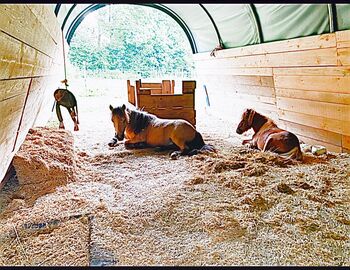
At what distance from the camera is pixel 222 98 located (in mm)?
5566

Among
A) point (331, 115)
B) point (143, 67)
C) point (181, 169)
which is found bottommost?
point (181, 169)

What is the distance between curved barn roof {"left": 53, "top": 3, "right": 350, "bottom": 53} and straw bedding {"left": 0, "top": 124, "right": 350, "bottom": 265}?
4.37ft

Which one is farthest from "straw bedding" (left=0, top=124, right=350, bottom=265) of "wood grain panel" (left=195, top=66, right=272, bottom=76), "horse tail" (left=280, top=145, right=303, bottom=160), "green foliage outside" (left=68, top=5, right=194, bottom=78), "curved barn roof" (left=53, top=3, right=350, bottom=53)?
"green foliage outside" (left=68, top=5, right=194, bottom=78)

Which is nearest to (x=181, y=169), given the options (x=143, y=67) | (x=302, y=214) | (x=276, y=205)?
(x=276, y=205)

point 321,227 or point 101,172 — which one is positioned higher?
point 101,172

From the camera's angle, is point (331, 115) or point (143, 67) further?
point (143, 67)

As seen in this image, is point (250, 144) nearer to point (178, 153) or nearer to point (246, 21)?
point (178, 153)

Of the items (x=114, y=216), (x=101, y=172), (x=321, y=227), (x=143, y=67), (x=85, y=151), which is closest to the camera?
(x=321, y=227)

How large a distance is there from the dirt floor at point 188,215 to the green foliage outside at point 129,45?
695 cm

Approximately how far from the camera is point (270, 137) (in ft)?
10.6

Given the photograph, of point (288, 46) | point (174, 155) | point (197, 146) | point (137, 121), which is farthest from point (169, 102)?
point (288, 46)

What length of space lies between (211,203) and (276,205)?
406mm

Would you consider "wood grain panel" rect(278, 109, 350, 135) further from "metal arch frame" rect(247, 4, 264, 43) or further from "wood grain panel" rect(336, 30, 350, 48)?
"metal arch frame" rect(247, 4, 264, 43)

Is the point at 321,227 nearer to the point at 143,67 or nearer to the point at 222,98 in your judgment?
the point at 222,98
